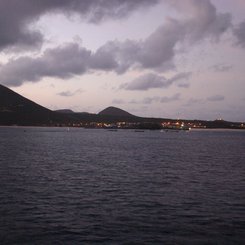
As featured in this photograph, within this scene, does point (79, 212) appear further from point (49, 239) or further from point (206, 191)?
point (206, 191)

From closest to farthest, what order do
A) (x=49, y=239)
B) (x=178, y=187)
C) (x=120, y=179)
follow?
1. (x=49, y=239)
2. (x=178, y=187)
3. (x=120, y=179)

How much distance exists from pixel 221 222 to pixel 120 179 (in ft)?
70.4

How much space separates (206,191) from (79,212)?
1469 centimetres

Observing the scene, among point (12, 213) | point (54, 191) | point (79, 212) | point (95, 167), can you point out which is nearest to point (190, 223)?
point (79, 212)

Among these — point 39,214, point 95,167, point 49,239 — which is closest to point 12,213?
point 39,214

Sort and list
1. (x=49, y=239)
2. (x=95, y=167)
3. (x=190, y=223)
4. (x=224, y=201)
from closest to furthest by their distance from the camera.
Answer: (x=49, y=239), (x=190, y=223), (x=224, y=201), (x=95, y=167)

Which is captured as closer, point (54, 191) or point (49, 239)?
point (49, 239)

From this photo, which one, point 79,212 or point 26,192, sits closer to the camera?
point 79,212

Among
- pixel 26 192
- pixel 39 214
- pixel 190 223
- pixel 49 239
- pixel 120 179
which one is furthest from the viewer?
pixel 120 179

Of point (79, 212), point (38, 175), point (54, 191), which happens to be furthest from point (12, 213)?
point (38, 175)

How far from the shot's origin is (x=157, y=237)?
22578 millimetres

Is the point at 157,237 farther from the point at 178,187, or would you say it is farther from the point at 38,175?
the point at 38,175

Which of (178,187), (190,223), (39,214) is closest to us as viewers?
(190,223)

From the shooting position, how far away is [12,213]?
27.6m
